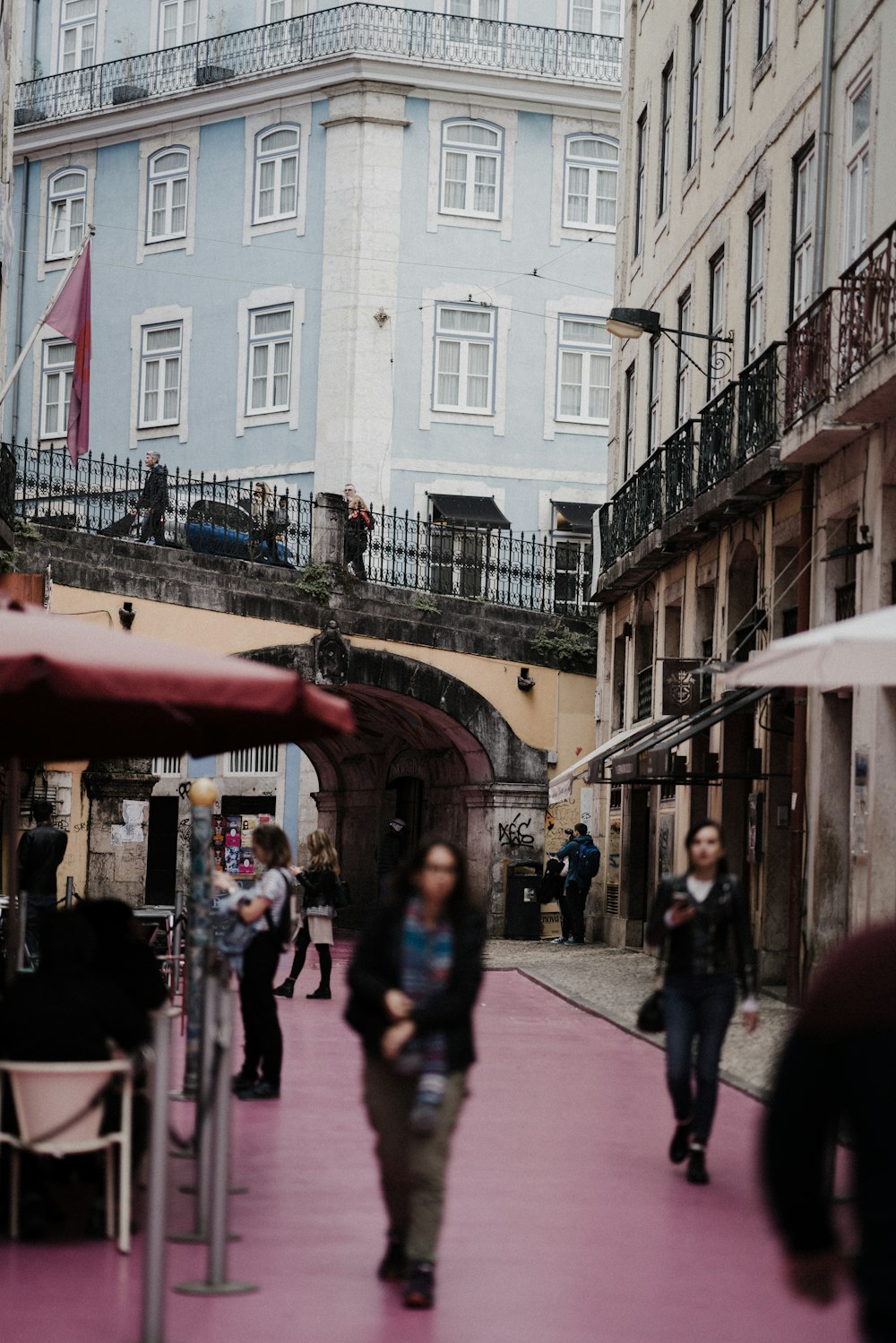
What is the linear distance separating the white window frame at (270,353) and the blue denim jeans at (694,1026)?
106ft

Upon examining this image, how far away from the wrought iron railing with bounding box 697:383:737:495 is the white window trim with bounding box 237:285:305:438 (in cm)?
1811

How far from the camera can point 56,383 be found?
144ft

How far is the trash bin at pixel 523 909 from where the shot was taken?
3269 cm

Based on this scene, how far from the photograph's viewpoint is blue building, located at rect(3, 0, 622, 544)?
41.2 meters

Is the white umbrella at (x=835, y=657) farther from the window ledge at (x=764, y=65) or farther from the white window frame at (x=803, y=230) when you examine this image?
the window ledge at (x=764, y=65)

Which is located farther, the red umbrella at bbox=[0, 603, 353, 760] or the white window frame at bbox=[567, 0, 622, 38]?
the white window frame at bbox=[567, 0, 622, 38]

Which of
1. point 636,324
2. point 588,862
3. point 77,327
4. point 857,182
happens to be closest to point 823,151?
point 857,182

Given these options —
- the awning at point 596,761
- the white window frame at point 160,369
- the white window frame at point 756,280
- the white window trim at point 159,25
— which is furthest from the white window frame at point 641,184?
the white window trim at point 159,25

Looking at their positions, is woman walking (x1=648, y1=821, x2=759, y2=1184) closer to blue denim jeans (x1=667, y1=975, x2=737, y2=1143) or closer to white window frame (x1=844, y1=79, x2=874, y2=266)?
blue denim jeans (x1=667, y1=975, x2=737, y2=1143)

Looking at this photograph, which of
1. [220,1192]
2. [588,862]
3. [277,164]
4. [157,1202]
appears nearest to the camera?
[157,1202]

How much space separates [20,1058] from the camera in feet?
26.9

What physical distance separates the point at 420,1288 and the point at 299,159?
3714 cm

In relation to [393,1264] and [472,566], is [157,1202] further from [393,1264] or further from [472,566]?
[472,566]

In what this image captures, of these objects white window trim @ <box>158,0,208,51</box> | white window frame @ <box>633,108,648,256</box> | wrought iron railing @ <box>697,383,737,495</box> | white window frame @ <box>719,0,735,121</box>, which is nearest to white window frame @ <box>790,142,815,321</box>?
wrought iron railing @ <box>697,383,737,495</box>
